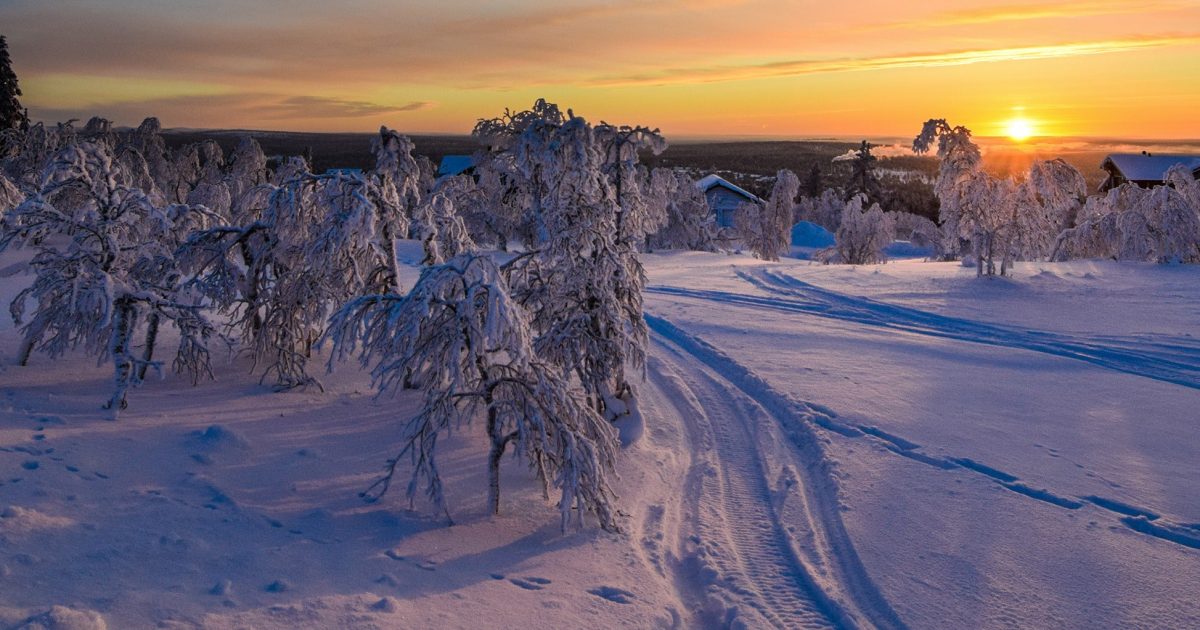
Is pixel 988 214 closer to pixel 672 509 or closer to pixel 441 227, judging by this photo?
pixel 441 227

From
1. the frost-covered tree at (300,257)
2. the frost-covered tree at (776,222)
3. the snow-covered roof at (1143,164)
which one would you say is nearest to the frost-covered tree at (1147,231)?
the frost-covered tree at (776,222)

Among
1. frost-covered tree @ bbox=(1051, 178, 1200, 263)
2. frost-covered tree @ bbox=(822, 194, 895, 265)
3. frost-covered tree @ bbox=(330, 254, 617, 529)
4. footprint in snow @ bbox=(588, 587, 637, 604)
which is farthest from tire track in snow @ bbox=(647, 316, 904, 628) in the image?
frost-covered tree @ bbox=(822, 194, 895, 265)

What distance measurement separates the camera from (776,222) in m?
55.2

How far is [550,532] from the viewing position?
841 cm

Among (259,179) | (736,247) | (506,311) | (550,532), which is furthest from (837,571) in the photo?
(736,247)

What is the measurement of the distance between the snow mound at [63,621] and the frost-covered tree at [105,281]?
5688mm

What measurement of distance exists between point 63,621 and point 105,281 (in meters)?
6.50

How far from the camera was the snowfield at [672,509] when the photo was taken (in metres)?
6.64

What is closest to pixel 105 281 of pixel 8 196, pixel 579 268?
pixel 579 268

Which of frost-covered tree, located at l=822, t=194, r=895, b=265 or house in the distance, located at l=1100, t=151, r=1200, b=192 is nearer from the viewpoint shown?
frost-covered tree, located at l=822, t=194, r=895, b=265

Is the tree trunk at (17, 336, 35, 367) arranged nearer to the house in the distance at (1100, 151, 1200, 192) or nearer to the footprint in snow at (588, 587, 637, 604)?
the footprint in snow at (588, 587, 637, 604)

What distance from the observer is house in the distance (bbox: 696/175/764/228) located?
63719mm

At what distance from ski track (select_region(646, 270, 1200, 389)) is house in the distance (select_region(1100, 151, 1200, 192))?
140ft

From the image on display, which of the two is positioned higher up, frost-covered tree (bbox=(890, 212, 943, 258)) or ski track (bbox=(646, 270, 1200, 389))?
frost-covered tree (bbox=(890, 212, 943, 258))
